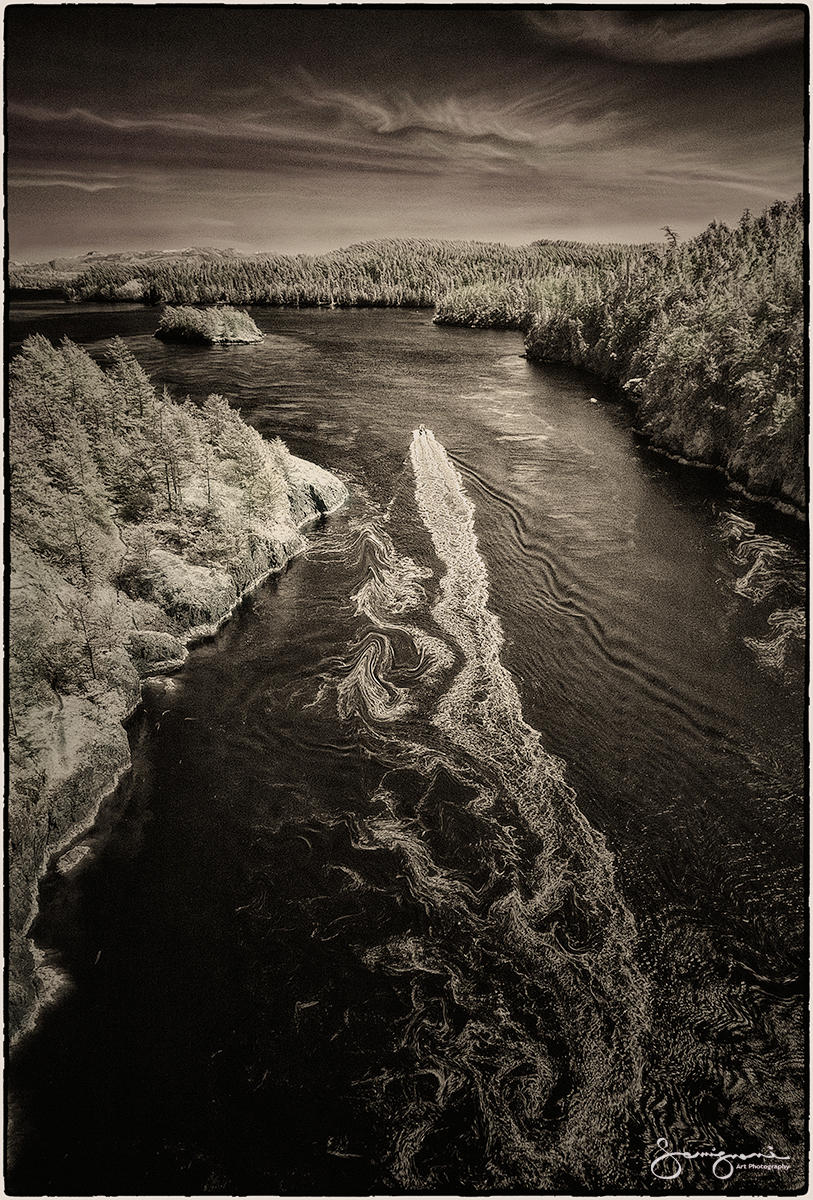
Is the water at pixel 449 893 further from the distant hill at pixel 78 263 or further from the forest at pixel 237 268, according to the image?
the forest at pixel 237 268

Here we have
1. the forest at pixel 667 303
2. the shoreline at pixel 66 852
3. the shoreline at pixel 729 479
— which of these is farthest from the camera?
the shoreline at pixel 729 479

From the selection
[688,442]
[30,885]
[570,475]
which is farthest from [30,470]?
[688,442]

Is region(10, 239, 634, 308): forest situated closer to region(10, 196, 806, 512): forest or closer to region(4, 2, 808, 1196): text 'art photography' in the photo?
region(10, 196, 806, 512): forest

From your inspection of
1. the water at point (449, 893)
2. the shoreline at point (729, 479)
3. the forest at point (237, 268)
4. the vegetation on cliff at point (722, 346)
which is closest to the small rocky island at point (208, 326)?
the forest at point (237, 268)

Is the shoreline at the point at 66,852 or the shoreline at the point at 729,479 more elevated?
the shoreline at the point at 729,479

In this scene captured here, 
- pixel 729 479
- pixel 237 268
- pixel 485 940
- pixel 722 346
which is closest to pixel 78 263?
pixel 237 268

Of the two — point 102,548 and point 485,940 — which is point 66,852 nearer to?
point 485,940
